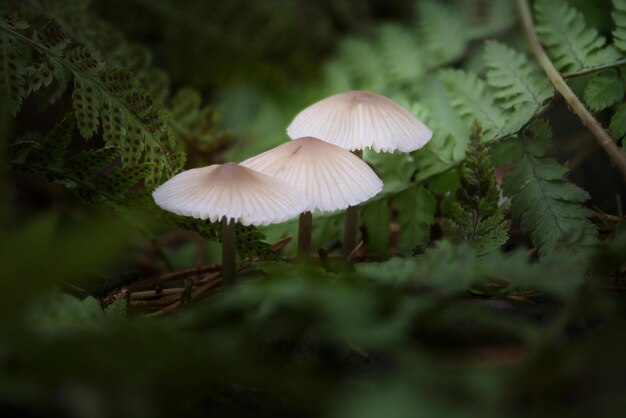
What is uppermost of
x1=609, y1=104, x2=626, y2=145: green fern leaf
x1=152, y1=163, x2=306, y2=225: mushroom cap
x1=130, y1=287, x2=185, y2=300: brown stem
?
x1=609, y1=104, x2=626, y2=145: green fern leaf

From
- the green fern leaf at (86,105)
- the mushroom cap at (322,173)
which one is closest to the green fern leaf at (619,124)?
the mushroom cap at (322,173)

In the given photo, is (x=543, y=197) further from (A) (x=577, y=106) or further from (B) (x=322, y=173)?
(B) (x=322, y=173)

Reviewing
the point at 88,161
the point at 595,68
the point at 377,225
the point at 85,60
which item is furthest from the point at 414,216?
the point at 85,60

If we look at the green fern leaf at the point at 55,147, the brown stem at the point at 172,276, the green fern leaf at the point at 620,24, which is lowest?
the brown stem at the point at 172,276

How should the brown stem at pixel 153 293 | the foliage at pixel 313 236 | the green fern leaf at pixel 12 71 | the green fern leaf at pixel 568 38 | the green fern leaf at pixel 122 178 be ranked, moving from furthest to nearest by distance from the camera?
the green fern leaf at pixel 568 38 → the brown stem at pixel 153 293 → the green fern leaf at pixel 122 178 → the green fern leaf at pixel 12 71 → the foliage at pixel 313 236

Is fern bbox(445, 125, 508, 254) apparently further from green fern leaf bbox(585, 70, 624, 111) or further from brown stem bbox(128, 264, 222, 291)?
brown stem bbox(128, 264, 222, 291)

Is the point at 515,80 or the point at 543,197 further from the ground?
the point at 515,80

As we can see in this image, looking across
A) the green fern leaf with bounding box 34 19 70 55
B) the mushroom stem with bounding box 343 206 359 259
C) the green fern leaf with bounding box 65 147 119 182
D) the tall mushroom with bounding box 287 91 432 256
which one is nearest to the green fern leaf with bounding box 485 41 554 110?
the tall mushroom with bounding box 287 91 432 256

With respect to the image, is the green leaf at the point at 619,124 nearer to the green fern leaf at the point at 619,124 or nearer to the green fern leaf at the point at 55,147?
the green fern leaf at the point at 619,124
